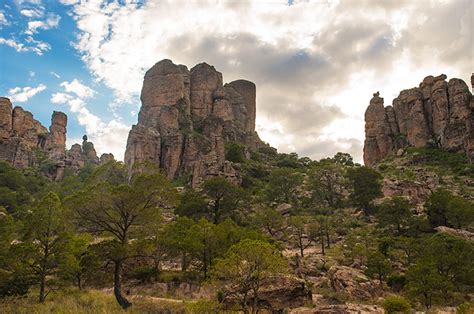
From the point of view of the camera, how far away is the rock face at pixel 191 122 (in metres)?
82.9

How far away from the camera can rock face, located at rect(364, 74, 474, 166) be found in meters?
76.0

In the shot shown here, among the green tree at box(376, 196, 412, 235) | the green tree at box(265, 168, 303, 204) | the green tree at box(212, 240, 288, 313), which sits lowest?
the green tree at box(212, 240, 288, 313)

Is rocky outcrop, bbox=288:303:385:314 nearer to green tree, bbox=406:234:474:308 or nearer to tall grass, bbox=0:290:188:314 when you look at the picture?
tall grass, bbox=0:290:188:314

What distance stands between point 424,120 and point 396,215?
49.1m

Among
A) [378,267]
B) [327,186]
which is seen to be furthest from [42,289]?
[327,186]

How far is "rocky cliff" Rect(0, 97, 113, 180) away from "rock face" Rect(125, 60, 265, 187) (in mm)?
23575

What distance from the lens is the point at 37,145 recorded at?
4154 inches

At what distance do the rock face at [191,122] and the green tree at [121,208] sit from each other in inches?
1793

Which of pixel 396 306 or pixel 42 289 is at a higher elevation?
pixel 42 289

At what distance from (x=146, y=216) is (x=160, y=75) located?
8389 centimetres

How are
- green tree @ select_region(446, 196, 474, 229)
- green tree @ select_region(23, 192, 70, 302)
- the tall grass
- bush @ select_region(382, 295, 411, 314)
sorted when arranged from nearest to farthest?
the tall grass, bush @ select_region(382, 295, 411, 314), green tree @ select_region(23, 192, 70, 302), green tree @ select_region(446, 196, 474, 229)

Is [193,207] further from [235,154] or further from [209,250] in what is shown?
[235,154]

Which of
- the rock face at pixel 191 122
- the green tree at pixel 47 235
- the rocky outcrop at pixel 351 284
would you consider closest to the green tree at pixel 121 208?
the green tree at pixel 47 235

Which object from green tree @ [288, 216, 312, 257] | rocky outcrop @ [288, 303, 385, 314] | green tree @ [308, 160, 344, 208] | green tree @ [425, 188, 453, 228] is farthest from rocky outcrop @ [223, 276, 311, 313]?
green tree @ [308, 160, 344, 208]
